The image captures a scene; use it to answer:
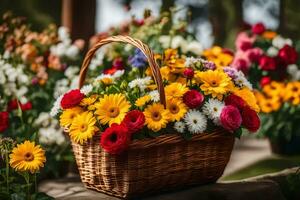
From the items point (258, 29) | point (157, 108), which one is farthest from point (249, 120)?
point (258, 29)

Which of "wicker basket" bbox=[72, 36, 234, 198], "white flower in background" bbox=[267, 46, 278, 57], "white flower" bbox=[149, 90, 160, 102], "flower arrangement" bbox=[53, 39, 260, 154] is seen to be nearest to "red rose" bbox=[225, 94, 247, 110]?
"flower arrangement" bbox=[53, 39, 260, 154]

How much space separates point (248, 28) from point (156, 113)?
10.4 feet

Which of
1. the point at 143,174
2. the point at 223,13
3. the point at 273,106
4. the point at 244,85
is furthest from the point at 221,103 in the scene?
the point at 223,13

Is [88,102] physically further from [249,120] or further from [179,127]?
[249,120]

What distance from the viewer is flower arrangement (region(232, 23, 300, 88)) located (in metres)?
5.14

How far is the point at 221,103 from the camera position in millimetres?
3047

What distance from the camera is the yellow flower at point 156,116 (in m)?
2.84

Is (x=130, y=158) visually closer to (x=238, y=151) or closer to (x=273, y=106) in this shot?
(x=273, y=106)

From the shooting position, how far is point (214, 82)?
3.10 metres

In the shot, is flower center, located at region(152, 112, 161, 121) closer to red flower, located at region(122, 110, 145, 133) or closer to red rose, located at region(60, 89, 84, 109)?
red flower, located at region(122, 110, 145, 133)

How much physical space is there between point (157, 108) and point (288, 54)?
8.36 ft

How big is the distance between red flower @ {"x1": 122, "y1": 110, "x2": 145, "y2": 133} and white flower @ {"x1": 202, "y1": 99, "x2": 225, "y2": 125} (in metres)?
0.36

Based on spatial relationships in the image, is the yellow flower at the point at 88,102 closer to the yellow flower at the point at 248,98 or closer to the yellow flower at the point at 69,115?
the yellow flower at the point at 69,115

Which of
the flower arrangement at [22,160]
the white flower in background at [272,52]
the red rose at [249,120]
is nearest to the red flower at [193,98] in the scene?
the red rose at [249,120]
